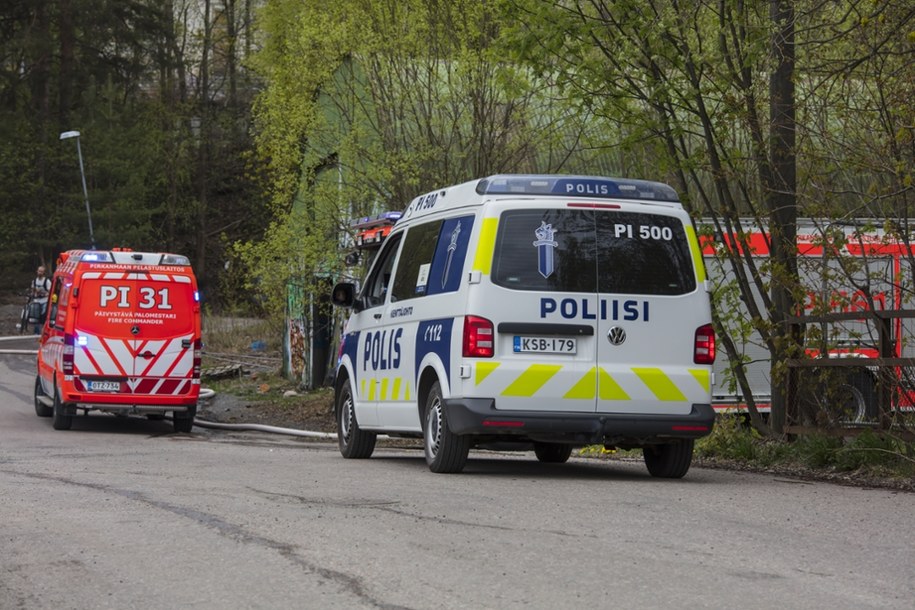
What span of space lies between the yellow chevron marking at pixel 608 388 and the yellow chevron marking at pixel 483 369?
814 mm

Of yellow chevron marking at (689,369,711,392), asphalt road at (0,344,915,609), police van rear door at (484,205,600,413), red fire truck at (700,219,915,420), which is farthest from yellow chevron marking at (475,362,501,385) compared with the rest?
red fire truck at (700,219,915,420)

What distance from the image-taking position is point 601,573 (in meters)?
6.75

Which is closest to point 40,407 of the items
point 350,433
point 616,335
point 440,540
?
point 350,433

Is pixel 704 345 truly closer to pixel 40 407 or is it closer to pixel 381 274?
pixel 381 274

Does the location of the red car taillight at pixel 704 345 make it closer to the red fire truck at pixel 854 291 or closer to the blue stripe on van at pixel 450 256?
the red fire truck at pixel 854 291

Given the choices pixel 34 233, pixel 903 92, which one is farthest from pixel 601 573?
pixel 34 233

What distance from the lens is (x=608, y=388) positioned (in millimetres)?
11492

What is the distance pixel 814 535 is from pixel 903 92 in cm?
526

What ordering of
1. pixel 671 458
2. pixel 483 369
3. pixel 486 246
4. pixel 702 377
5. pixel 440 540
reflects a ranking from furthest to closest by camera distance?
pixel 671 458 → pixel 702 377 → pixel 486 246 → pixel 483 369 → pixel 440 540

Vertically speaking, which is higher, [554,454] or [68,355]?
[68,355]

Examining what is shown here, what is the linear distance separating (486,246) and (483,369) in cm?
93

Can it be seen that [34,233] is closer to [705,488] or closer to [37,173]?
[37,173]

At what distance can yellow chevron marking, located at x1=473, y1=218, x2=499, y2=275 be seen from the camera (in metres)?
11.4

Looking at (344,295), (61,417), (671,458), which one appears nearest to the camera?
(671,458)
